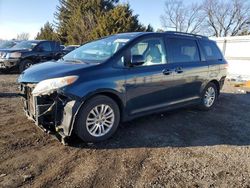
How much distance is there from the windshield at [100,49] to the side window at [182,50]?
979 millimetres

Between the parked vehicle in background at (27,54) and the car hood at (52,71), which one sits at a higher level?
the parked vehicle in background at (27,54)

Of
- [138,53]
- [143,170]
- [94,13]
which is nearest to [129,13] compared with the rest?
[94,13]

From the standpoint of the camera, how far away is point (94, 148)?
14.6 ft

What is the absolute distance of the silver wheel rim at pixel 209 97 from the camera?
23.1 feet

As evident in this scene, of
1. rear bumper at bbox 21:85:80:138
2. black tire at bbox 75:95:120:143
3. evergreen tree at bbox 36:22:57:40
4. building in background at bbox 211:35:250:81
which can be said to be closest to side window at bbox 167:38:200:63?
black tire at bbox 75:95:120:143

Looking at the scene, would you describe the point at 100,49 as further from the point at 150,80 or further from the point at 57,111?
the point at 57,111

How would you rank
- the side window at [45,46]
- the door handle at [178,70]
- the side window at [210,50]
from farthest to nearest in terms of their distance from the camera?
1. the side window at [45,46]
2. the side window at [210,50]
3. the door handle at [178,70]

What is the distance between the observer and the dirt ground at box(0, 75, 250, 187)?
3.56 m

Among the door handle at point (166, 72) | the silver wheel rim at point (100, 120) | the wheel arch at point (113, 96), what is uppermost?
the door handle at point (166, 72)

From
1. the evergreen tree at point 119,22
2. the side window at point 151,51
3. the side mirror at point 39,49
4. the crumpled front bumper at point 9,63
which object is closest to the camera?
the side window at point 151,51

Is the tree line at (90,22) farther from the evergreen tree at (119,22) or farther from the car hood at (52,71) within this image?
the car hood at (52,71)

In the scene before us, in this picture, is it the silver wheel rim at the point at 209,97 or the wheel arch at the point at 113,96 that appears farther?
the silver wheel rim at the point at 209,97

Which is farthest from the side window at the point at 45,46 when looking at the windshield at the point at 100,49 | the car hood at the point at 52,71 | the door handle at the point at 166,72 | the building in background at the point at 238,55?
the door handle at the point at 166,72

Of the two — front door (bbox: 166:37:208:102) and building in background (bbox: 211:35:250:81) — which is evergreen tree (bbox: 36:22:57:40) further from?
Result: front door (bbox: 166:37:208:102)
